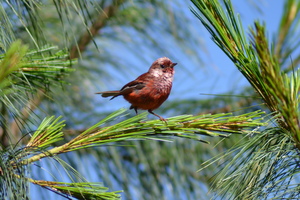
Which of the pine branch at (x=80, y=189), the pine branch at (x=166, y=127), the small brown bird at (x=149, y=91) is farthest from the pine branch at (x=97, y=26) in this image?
the pine branch at (x=80, y=189)

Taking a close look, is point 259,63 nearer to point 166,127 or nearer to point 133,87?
point 166,127

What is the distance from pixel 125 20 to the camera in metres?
2.86

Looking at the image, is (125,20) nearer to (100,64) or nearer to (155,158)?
(100,64)

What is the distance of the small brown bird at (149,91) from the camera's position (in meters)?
2.23

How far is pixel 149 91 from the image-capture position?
2.24 m

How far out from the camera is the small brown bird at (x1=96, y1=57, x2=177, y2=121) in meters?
2.23

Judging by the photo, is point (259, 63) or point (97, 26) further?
point (97, 26)

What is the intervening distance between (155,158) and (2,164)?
1601 millimetres

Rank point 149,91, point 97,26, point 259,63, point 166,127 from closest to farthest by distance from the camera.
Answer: point 259,63 → point 166,127 → point 149,91 → point 97,26

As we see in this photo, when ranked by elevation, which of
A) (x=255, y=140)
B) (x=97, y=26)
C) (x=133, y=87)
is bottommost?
(x=255, y=140)

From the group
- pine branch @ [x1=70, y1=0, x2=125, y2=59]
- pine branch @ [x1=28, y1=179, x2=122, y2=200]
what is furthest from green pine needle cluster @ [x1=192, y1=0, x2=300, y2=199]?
pine branch @ [x1=70, y1=0, x2=125, y2=59]

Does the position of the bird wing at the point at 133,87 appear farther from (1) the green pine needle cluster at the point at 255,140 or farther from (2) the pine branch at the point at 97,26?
(1) the green pine needle cluster at the point at 255,140

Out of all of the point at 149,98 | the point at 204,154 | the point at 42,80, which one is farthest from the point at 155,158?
the point at 42,80

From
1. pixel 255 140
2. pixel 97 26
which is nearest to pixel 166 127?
pixel 255 140
